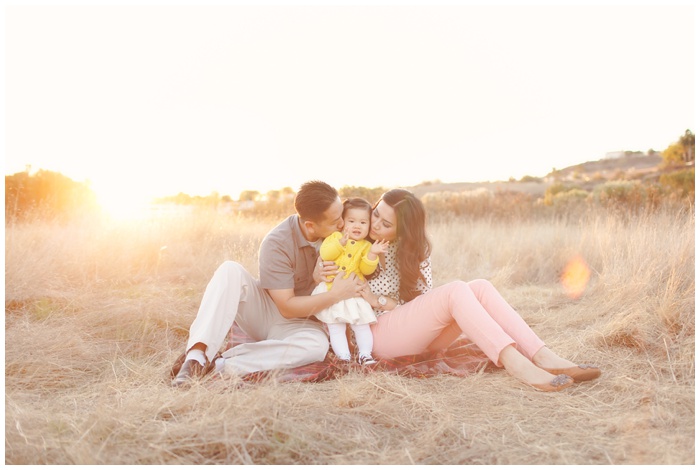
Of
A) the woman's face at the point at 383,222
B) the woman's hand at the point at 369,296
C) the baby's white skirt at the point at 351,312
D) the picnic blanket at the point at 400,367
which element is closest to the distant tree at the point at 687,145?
the picnic blanket at the point at 400,367

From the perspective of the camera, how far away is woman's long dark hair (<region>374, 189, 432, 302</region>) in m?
3.93

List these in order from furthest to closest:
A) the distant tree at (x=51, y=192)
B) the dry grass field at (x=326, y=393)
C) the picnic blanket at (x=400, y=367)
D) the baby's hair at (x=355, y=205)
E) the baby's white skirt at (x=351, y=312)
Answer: the distant tree at (x=51, y=192)
the baby's hair at (x=355, y=205)
the baby's white skirt at (x=351, y=312)
the picnic blanket at (x=400, y=367)
the dry grass field at (x=326, y=393)

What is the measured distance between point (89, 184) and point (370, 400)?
39.5 ft

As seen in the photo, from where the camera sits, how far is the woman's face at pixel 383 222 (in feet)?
13.0

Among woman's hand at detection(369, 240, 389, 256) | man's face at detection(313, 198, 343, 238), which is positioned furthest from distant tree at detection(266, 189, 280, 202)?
woman's hand at detection(369, 240, 389, 256)

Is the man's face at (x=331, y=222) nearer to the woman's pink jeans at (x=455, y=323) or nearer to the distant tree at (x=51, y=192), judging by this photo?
the woman's pink jeans at (x=455, y=323)

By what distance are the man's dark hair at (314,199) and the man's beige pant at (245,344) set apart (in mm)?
583

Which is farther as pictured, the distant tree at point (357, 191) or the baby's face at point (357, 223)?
the distant tree at point (357, 191)

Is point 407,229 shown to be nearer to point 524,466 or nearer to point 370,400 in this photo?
point 370,400

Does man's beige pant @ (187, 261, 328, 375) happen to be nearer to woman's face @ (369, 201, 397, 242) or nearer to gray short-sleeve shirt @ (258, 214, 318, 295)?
gray short-sleeve shirt @ (258, 214, 318, 295)

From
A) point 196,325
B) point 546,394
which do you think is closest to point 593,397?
point 546,394

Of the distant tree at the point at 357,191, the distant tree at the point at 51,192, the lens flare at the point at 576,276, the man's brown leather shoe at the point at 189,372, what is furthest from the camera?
the distant tree at the point at 357,191

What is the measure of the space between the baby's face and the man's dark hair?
155 mm

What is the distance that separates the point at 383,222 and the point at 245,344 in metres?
1.20
